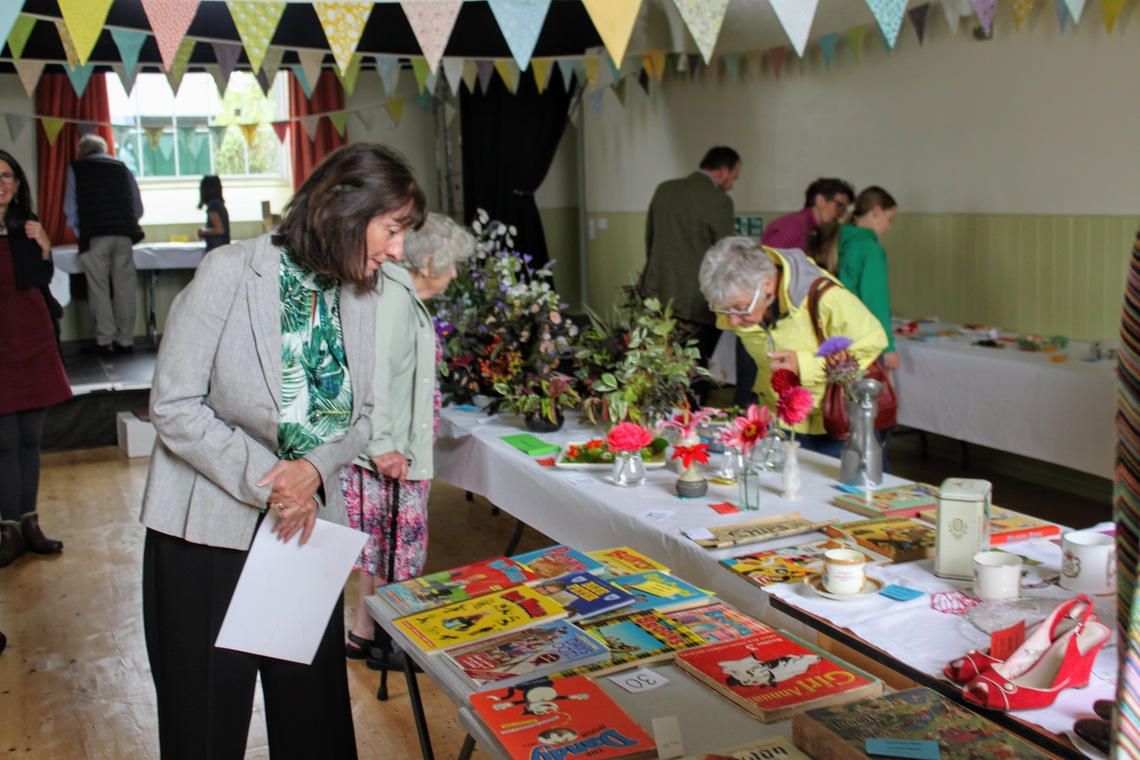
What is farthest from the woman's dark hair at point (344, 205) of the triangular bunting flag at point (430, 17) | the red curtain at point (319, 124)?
the red curtain at point (319, 124)

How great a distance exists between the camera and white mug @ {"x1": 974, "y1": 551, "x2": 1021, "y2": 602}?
1.75 m

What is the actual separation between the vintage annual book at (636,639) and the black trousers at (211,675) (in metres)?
0.55

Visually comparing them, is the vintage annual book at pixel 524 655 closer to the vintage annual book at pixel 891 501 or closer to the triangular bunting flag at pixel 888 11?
the vintage annual book at pixel 891 501

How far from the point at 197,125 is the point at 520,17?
7658 millimetres

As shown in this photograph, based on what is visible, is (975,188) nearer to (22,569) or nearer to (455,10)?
(455,10)

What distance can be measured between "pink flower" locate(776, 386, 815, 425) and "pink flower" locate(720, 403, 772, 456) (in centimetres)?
6

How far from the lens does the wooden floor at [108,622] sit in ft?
9.36

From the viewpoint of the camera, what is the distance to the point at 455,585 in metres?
2.00

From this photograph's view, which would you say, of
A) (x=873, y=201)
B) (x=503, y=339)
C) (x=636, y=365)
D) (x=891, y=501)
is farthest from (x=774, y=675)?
(x=873, y=201)

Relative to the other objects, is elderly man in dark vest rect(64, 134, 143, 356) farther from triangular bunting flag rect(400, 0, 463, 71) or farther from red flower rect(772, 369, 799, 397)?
red flower rect(772, 369, 799, 397)

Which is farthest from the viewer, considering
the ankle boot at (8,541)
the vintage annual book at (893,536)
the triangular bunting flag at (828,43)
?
the triangular bunting flag at (828,43)

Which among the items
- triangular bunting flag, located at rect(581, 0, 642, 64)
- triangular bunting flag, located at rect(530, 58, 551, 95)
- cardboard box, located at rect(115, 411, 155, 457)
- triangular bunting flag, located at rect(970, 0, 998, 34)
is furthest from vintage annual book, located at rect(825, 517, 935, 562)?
cardboard box, located at rect(115, 411, 155, 457)

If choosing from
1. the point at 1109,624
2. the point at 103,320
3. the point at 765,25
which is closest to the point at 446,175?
the point at 103,320

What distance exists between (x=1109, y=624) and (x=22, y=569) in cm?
402
